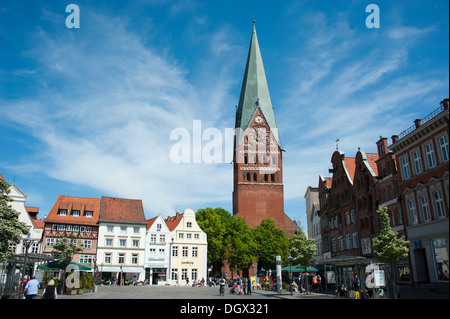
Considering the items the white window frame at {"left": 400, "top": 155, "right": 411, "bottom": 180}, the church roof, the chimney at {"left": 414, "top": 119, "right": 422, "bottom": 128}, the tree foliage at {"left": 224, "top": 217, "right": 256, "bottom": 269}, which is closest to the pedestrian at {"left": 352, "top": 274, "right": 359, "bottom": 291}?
the white window frame at {"left": 400, "top": 155, "right": 411, "bottom": 180}

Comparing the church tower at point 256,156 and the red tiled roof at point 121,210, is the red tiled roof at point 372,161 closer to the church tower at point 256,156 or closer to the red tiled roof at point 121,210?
→ the red tiled roof at point 121,210

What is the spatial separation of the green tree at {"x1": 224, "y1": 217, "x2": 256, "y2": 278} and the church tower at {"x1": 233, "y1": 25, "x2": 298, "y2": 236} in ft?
28.8

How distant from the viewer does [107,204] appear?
201ft

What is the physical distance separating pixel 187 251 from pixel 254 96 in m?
43.1

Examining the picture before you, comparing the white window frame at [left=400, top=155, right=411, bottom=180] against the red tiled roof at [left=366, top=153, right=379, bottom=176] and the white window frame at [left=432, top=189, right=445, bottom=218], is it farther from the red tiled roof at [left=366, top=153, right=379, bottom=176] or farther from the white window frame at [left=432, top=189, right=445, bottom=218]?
the red tiled roof at [left=366, top=153, right=379, bottom=176]

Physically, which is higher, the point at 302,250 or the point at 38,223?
the point at 38,223

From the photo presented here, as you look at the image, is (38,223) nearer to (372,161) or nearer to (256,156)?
(256,156)

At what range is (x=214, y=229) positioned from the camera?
68812 millimetres

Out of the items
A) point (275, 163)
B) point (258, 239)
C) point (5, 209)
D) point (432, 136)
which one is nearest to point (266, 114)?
point (275, 163)

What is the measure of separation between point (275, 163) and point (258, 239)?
19926mm

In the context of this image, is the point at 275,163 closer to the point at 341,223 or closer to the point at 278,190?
the point at 278,190

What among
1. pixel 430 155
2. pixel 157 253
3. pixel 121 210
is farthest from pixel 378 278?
pixel 121 210

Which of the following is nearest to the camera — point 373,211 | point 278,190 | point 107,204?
point 373,211
